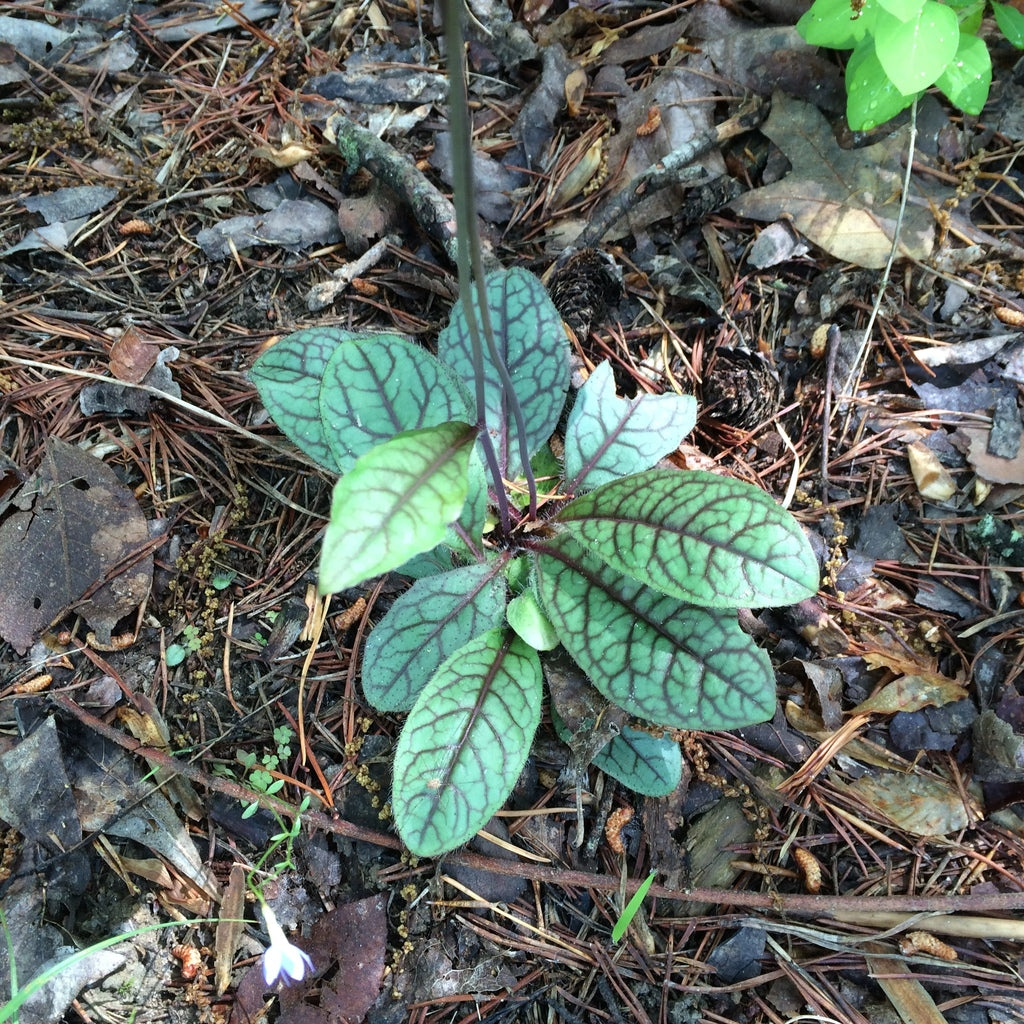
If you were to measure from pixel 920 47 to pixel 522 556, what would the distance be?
1.83m

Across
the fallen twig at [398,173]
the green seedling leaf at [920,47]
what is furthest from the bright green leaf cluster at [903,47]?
the fallen twig at [398,173]

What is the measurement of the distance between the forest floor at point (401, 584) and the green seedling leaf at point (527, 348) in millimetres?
345

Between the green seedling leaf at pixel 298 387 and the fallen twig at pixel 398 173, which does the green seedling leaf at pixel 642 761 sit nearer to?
the green seedling leaf at pixel 298 387

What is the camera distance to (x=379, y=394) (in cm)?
204

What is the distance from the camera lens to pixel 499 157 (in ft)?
9.70

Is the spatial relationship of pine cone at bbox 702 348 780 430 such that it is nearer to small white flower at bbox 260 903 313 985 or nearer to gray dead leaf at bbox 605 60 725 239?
gray dead leaf at bbox 605 60 725 239

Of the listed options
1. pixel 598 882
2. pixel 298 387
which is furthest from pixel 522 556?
pixel 598 882

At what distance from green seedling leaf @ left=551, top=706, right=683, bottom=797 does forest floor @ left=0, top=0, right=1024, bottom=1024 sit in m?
0.14

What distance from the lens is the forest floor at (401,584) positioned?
206cm

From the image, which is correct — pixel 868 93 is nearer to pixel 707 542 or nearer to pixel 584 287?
pixel 584 287

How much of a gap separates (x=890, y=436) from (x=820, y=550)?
19.2 inches

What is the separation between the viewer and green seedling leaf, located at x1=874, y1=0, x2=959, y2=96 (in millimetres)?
2227

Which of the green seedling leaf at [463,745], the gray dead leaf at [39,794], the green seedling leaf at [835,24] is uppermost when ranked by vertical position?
the green seedling leaf at [835,24]

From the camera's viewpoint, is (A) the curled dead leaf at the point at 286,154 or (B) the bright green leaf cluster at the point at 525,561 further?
(A) the curled dead leaf at the point at 286,154
